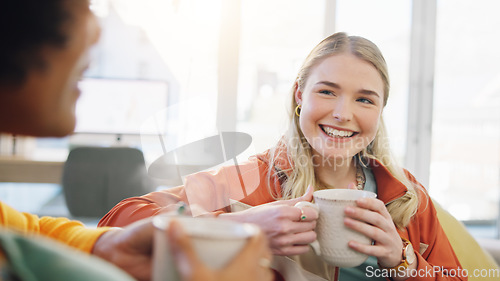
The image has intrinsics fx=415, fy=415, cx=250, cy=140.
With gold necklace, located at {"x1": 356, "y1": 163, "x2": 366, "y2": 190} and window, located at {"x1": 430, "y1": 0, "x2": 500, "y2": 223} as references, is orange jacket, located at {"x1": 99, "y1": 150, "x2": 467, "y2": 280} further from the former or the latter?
window, located at {"x1": 430, "y1": 0, "x2": 500, "y2": 223}

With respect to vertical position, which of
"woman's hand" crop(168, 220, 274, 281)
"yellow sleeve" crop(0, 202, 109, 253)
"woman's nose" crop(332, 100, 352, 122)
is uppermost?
"woman's nose" crop(332, 100, 352, 122)

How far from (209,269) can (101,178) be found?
2.27m

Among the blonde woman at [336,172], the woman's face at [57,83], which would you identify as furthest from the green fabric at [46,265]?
the blonde woman at [336,172]

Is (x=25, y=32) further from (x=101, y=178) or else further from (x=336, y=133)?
(x=101, y=178)

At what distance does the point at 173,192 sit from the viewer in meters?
1.09

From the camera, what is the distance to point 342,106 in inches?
44.5

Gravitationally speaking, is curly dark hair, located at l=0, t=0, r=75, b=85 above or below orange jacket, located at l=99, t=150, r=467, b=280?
above

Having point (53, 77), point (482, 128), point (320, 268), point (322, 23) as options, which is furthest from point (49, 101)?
point (482, 128)

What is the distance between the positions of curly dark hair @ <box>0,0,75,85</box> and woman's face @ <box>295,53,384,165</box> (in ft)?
2.69

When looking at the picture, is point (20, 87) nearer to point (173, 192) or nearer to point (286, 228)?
point (286, 228)

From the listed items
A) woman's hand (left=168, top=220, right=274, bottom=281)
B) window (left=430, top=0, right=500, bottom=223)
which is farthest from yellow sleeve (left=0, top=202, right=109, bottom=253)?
window (left=430, top=0, right=500, bottom=223)

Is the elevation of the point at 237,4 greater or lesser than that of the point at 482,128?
greater

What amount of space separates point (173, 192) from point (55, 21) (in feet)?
2.32

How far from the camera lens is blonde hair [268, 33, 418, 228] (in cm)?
117
